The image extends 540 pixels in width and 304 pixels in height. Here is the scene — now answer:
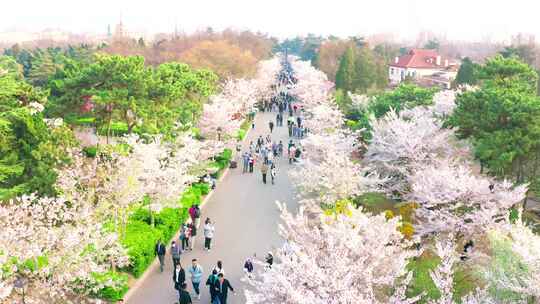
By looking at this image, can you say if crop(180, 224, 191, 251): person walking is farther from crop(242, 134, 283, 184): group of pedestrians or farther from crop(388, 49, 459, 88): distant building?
crop(388, 49, 459, 88): distant building

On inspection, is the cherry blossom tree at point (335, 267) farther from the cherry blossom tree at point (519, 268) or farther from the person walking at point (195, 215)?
the person walking at point (195, 215)

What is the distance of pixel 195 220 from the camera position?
18.6 m

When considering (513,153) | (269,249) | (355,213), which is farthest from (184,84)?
(355,213)

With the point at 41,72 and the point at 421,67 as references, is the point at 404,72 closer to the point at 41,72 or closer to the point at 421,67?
the point at 421,67

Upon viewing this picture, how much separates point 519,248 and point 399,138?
1165cm

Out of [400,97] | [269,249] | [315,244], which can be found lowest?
[269,249]

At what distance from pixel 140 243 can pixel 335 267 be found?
28.1ft

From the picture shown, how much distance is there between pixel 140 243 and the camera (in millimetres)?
15297

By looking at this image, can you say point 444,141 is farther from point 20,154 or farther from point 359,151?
point 20,154

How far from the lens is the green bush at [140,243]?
14.6m

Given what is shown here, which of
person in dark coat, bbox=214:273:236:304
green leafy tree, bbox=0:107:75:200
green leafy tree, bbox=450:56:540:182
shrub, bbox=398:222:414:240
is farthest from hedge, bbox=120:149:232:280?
green leafy tree, bbox=450:56:540:182

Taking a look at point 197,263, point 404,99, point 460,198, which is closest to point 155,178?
point 197,263

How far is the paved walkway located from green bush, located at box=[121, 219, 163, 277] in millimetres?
462

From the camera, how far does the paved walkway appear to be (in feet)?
46.3
